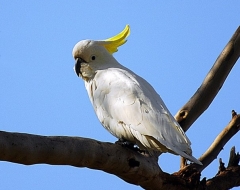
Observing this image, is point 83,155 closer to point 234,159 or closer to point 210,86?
point 234,159

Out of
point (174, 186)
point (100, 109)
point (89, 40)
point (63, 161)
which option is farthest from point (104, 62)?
point (63, 161)

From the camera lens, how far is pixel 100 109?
3697mm

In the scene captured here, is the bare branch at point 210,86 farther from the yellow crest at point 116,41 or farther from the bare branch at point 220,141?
the yellow crest at point 116,41

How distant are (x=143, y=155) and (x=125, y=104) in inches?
17.9

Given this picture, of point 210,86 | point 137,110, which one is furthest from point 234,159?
point 137,110

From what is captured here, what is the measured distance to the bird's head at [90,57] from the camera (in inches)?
164

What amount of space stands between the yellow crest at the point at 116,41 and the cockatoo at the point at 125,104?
22mm

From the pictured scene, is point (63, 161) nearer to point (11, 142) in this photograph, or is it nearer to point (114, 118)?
point (11, 142)

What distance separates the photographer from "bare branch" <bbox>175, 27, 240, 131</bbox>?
399cm

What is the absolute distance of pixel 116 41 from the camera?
4.45 m


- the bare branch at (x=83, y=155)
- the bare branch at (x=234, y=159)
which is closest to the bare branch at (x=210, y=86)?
the bare branch at (x=234, y=159)

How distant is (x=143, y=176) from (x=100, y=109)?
30.9 inches

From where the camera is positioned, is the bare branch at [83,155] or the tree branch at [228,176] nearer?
the bare branch at [83,155]

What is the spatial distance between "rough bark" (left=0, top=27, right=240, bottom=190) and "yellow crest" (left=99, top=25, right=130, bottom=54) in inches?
31.3
